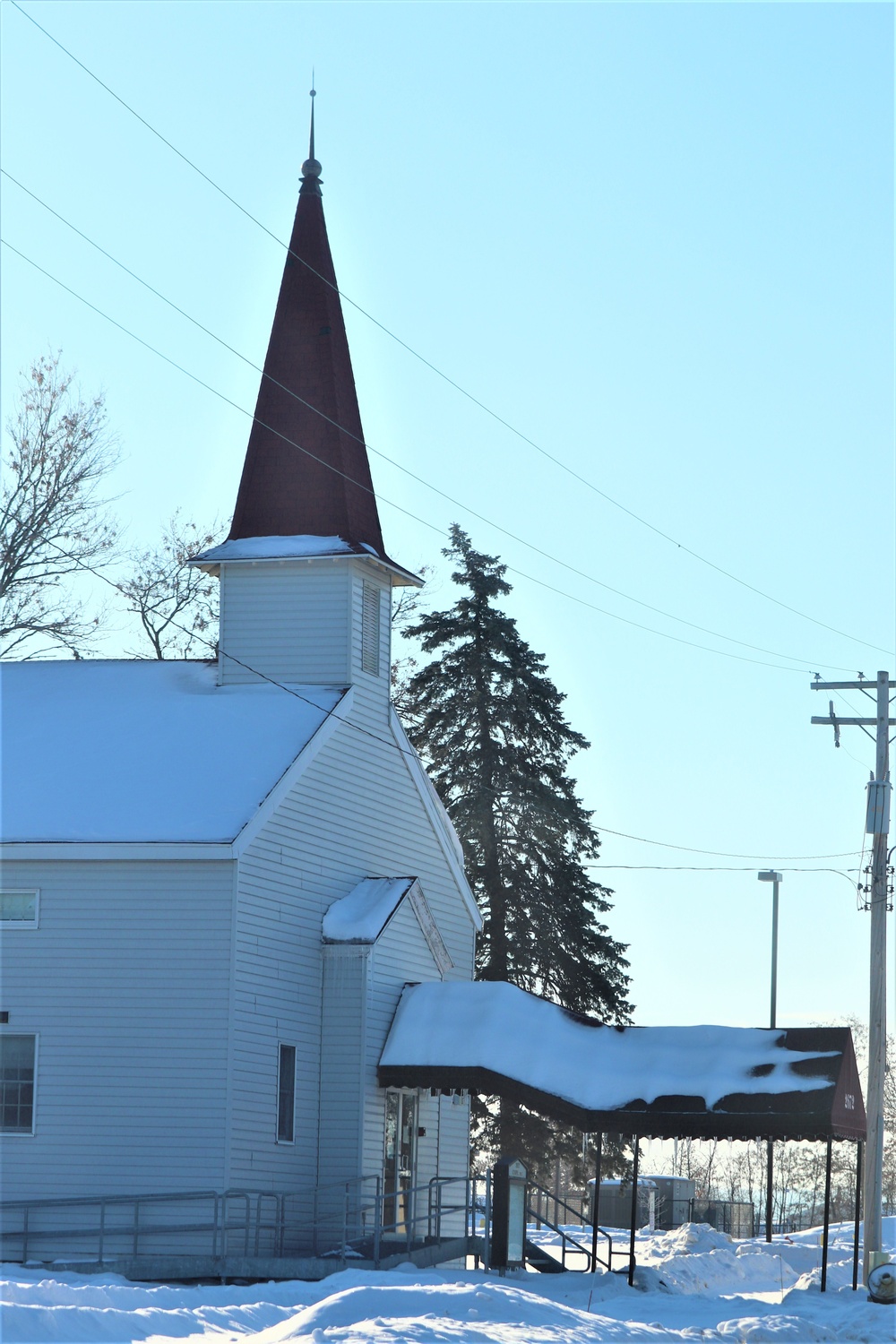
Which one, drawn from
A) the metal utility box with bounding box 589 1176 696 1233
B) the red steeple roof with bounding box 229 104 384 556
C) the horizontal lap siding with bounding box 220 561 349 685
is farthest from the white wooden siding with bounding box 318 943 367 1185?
the metal utility box with bounding box 589 1176 696 1233

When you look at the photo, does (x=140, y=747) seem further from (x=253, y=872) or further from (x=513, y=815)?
(x=513, y=815)

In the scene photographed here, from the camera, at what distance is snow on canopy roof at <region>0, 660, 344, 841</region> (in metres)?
25.0

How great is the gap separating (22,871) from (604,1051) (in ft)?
28.9

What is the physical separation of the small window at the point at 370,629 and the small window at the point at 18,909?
279 inches

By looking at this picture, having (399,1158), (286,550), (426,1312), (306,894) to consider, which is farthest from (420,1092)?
(426,1312)

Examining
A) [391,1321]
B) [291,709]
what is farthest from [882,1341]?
[291,709]

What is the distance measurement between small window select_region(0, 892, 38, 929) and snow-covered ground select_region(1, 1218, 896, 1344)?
4867 millimetres

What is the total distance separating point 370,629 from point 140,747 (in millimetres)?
4719

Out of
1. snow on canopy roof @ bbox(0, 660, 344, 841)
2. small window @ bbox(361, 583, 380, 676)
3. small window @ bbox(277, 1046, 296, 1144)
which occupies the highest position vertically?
small window @ bbox(361, 583, 380, 676)

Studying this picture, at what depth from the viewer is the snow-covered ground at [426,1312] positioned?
1460 cm

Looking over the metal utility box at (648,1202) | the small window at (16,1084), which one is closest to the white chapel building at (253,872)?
the small window at (16,1084)

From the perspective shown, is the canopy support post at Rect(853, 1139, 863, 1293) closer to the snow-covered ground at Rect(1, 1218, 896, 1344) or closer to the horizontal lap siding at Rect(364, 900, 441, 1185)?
the snow-covered ground at Rect(1, 1218, 896, 1344)

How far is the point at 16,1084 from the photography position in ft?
80.1

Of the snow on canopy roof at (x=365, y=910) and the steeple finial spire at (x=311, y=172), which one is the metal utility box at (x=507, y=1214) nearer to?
the snow on canopy roof at (x=365, y=910)
